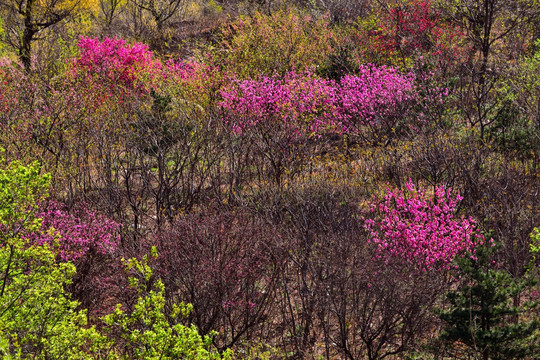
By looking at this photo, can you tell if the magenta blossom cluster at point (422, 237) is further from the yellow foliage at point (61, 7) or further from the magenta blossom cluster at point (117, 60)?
the yellow foliage at point (61, 7)

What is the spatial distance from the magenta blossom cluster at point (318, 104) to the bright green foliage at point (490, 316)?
12191 mm

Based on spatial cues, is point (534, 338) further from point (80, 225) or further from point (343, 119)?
point (343, 119)

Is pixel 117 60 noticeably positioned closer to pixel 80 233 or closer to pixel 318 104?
pixel 318 104

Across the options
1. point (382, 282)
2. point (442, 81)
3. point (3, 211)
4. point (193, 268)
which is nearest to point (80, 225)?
point (193, 268)

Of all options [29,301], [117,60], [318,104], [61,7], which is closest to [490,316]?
[29,301]

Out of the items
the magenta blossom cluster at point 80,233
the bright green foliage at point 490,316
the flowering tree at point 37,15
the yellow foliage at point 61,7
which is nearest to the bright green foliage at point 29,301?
the magenta blossom cluster at point 80,233

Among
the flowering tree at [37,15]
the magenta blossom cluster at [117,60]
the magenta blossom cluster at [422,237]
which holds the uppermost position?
the flowering tree at [37,15]

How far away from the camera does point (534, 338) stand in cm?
1027

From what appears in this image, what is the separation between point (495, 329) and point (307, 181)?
9.00 m

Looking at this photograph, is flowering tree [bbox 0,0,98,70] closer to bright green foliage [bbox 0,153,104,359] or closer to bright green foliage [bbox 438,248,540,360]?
bright green foliage [bbox 0,153,104,359]

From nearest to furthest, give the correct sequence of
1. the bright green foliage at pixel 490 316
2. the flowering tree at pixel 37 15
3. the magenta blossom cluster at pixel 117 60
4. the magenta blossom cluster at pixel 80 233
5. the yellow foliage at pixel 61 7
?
the bright green foliage at pixel 490 316
the magenta blossom cluster at pixel 80 233
the magenta blossom cluster at pixel 117 60
the flowering tree at pixel 37 15
the yellow foliage at pixel 61 7

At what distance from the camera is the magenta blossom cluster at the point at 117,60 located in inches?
1153

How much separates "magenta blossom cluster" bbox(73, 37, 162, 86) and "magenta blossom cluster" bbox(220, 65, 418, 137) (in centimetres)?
792

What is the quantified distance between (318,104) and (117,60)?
12.9 meters
